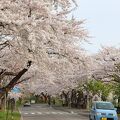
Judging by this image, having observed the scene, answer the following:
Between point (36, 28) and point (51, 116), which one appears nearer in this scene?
point (36, 28)

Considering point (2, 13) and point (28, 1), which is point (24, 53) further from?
point (2, 13)

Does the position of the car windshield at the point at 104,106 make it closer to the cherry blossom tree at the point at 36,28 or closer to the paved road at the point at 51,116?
the paved road at the point at 51,116

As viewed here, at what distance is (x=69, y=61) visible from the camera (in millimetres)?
19469

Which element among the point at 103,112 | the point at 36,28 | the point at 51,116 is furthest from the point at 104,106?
the point at 36,28

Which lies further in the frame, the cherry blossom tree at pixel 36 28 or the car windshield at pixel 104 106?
the car windshield at pixel 104 106

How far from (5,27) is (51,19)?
8.22 feet

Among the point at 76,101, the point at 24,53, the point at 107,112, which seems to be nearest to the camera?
the point at 24,53

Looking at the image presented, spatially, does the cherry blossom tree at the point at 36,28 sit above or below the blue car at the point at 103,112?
above

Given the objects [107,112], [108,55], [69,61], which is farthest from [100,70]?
[69,61]

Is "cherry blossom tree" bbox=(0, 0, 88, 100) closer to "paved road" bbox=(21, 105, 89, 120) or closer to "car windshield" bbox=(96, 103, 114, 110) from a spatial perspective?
"car windshield" bbox=(96, 103, 114, 110)

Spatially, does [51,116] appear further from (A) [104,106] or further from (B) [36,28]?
(B) [36,28]

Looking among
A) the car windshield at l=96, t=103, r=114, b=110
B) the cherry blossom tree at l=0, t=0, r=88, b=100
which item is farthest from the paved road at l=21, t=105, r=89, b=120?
the cherry blossom tree at l=0, t=0, r=88, b=100

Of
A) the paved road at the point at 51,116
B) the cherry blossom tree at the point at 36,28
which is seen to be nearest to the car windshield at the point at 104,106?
the paved road at the point at 51,116

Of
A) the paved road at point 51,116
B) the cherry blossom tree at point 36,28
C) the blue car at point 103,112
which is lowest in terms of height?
the paved road at point 51,116
